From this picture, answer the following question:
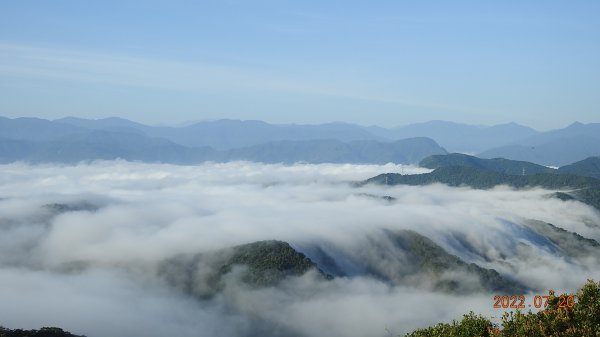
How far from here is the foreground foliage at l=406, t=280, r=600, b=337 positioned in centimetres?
3591

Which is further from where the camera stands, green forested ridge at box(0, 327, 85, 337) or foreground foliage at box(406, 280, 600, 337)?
green forested ridge at box(0, 327, 85, 337)

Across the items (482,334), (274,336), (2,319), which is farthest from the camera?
(274,336)

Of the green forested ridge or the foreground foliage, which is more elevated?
the foreground foliage

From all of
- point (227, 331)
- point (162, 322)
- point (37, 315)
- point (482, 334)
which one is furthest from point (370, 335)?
point (482, 334)

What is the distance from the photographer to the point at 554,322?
37.0 meters

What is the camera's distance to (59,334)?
109125 millimetres

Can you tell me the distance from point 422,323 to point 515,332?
16928cm

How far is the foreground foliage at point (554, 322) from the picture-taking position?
118 ft

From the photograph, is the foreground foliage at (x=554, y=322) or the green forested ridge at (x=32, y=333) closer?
the foreground foliage at (x=554, y=322)

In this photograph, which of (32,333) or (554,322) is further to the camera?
(32,333)

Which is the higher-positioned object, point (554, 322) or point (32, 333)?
point (554, 322)

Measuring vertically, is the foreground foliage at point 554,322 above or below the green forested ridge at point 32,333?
above

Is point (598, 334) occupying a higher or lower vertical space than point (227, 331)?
higher

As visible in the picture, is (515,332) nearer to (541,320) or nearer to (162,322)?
(541,320)
